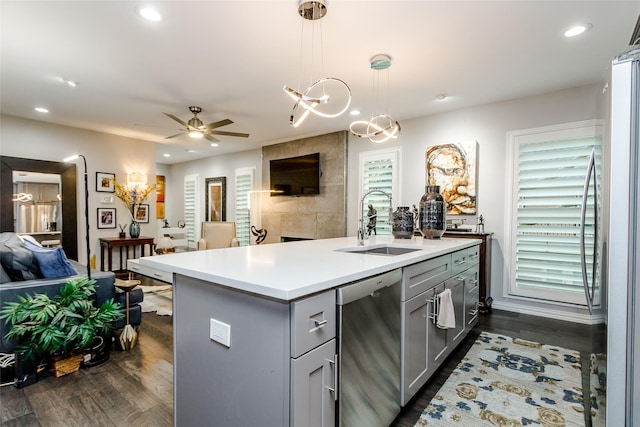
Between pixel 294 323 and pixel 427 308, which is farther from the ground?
pixel 294 323

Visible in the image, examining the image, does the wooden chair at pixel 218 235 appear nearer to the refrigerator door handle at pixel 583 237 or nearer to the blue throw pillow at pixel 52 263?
the blue throw pillow at pixel 52 263

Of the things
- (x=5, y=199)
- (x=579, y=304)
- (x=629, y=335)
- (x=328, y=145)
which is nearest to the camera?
(x=629, y=335)

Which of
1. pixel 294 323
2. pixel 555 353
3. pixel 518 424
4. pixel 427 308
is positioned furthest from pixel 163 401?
pixel 555 353

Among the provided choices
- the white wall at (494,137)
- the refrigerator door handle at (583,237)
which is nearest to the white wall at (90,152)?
the white wall at (494,137)

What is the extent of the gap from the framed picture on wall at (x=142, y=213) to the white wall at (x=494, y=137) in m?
4.93

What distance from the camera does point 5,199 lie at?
454cm

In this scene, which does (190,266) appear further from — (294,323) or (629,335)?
(629,335)

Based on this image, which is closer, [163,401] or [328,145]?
[163,401]

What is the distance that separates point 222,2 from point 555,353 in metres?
3.85

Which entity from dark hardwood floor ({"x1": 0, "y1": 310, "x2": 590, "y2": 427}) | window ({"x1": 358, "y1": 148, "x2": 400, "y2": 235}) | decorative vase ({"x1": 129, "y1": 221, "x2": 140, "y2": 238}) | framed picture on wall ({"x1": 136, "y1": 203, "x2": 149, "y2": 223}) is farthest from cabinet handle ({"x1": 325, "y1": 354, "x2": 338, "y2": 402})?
framed picture on wall ({"x1": 136, "y1": 203, "x2": 149, "y2": 223})

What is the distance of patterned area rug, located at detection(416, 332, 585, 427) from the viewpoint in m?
1.80

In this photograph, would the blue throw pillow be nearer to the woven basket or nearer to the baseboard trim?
the woven basket

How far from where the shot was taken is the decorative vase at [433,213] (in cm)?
308

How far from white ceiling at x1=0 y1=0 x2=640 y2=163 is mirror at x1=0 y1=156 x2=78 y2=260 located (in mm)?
836
